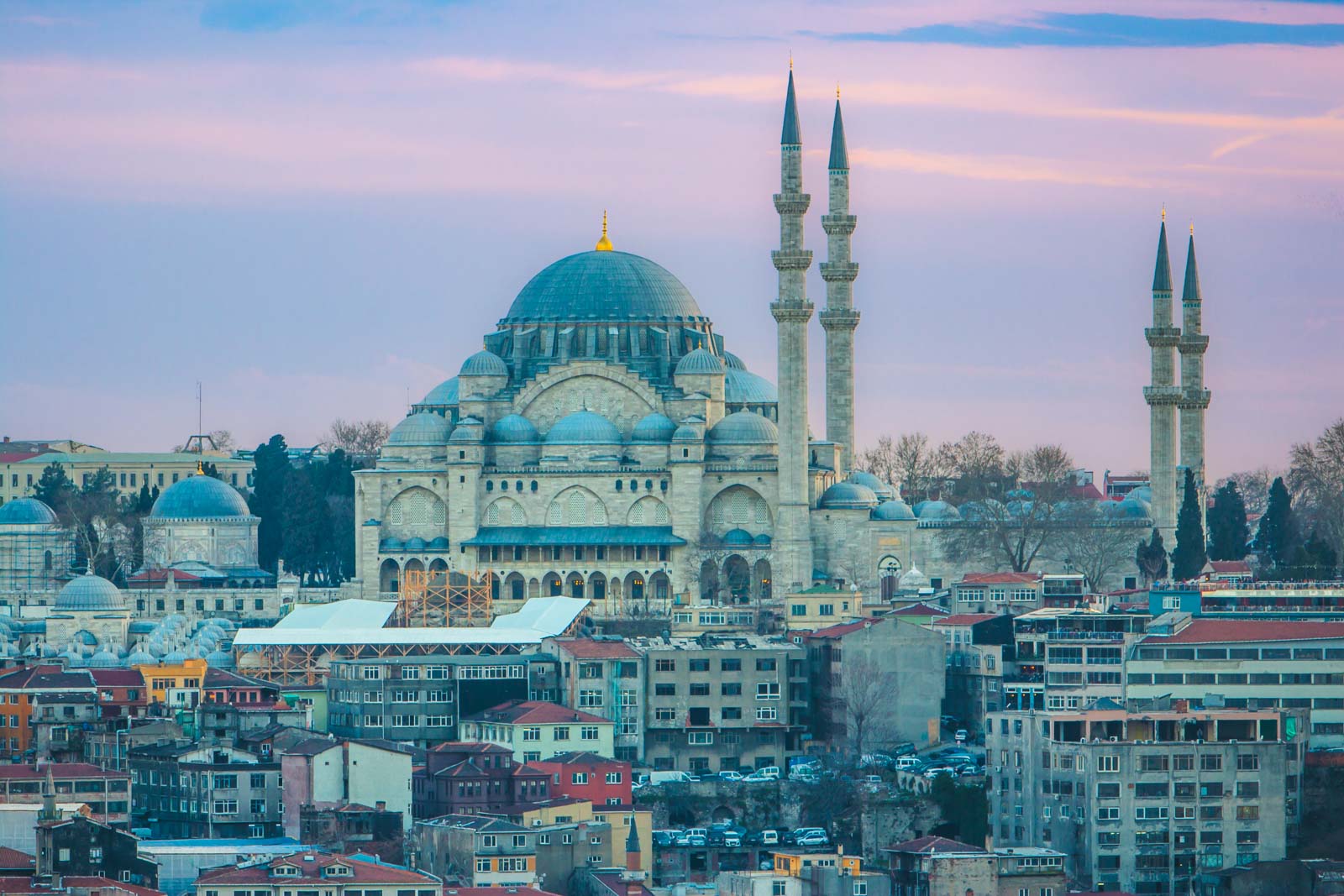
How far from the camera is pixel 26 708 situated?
63406 millimetres

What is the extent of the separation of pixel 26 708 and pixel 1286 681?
73.1 feet

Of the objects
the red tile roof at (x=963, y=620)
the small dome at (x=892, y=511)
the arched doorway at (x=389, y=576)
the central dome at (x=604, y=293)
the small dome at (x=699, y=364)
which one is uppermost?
the central dome at (x=604, y=293)

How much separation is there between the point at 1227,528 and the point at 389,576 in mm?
19116

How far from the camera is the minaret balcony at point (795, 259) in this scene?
7888 cm

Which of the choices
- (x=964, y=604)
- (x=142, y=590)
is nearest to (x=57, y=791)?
(x=964, y=604)

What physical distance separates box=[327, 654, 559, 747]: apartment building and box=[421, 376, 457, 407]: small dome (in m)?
22.1

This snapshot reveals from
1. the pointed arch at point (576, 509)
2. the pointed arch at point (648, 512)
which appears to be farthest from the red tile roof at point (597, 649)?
the pointed arch at point (576, 509)

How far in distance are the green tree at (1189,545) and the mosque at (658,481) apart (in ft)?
18.5

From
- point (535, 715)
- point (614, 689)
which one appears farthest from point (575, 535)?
point (535, 715)

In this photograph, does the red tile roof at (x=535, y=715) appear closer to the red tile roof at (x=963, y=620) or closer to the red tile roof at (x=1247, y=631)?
the red tile roof at (x=963, y=620)

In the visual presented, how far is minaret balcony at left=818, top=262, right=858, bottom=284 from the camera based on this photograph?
8225 centimetres

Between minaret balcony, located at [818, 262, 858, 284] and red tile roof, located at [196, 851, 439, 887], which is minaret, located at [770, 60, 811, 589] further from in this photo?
red tile roof, located at [196, 851, 439, 887]

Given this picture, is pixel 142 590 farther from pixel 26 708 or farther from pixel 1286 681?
pixel 1286 681

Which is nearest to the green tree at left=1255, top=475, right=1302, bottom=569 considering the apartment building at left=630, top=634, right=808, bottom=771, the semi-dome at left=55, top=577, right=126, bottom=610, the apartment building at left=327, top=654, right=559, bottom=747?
the apartment building at left=630, top=634, right=808, bottom=771
